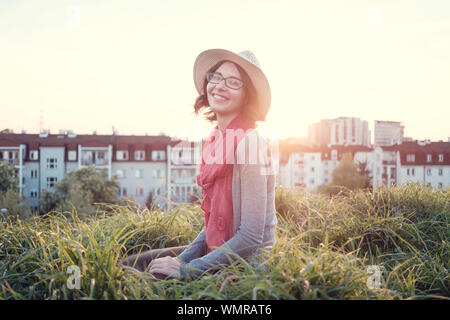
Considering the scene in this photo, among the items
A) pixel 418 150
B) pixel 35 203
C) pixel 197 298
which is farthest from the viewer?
pixel 35 203

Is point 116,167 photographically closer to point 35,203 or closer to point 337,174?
point 35,203

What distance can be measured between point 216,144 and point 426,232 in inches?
88.0

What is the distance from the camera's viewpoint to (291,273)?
159 centimetres

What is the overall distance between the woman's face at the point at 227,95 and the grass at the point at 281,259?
28.8 inches

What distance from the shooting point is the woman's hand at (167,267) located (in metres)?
1.88

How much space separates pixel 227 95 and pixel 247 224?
66 centimetres

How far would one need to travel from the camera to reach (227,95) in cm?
204

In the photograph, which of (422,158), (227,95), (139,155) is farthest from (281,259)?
(139,155)

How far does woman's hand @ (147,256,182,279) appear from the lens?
1.88 m

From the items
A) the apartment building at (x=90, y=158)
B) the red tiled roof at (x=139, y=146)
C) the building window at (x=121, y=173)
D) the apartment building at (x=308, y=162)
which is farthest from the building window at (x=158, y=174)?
the apartment building at (x=308, y=162)

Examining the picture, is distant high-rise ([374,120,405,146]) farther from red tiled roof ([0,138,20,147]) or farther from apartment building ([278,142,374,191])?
red tiled roof ([0,138,20,147])

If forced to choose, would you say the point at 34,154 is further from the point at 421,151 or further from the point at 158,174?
the point at 421,151

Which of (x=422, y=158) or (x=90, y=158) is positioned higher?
(x=422, y=158)
